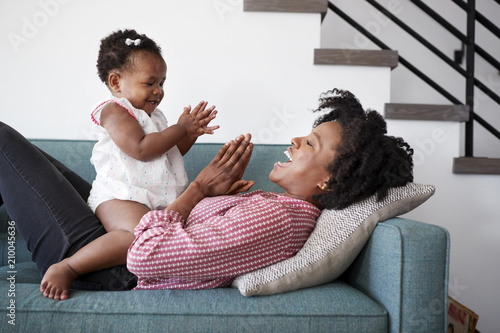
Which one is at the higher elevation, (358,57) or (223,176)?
(358,57)

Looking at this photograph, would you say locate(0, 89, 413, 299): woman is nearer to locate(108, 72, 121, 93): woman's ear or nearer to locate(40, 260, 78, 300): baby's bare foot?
locate(40, 260, 78, 300): baby's bare foot

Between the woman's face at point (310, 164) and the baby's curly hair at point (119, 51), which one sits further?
the baby's curly hair at point (119, 51)

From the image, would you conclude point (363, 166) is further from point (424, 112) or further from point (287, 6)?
point (287, 6)

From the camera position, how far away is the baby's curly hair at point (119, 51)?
1514 millimetres

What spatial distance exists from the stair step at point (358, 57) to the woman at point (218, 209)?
70 cm

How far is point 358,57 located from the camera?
1994mm

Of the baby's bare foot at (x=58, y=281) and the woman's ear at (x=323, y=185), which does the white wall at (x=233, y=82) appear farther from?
the baby's bare foot at (x=58, y=281)

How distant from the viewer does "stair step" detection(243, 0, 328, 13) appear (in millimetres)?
2002

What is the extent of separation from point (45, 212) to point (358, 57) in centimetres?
147

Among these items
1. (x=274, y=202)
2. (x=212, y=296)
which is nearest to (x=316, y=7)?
(x=274, y=202)

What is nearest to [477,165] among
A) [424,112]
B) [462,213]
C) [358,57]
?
[462,213]

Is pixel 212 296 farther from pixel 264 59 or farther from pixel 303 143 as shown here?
pixel 264 59

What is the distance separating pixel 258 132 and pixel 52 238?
1.08m

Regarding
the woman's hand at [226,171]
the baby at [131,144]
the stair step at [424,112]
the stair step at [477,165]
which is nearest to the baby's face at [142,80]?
the baby at [131,144]
